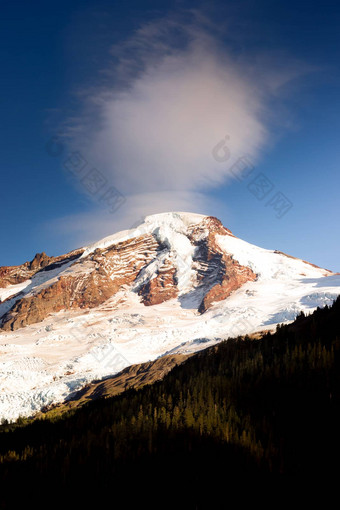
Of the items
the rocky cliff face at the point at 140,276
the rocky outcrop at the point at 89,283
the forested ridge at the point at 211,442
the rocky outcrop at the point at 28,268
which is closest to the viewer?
the forested ridge at the point at 211,442

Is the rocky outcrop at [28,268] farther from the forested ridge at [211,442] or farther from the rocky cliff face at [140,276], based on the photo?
the forested ridge at [211,442]

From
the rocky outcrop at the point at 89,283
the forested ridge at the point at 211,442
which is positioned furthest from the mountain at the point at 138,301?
the forested ridge at the point at 211,442

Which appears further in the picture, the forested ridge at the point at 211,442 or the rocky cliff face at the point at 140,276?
the rocky cliff face at the point at 140,276

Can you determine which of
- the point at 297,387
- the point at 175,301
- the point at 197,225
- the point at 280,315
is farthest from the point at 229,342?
the point at 197,225

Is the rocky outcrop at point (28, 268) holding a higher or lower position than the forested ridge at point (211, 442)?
higher

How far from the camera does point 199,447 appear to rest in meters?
3.06

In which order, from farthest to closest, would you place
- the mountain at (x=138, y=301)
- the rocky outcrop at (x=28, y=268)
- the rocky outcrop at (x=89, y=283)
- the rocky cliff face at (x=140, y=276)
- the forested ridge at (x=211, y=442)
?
the rocky outcrop at (x=28, y=268), the rocky cliff face at (x=140, y=276), the rocky outcrop at (x=89, y=283), the mountain at (x=138, y=301), the forested ridge at (x=211, y=442)

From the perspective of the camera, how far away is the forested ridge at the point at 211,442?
2625 millimetres

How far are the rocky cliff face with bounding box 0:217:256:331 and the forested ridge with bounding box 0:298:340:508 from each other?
342ft

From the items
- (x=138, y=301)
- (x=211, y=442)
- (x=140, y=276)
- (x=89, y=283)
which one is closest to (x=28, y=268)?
(x=89, y=283)

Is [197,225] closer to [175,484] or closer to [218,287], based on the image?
[218,287]

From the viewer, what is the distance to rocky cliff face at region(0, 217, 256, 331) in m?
119

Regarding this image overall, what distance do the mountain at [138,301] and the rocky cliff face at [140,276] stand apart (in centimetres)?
48

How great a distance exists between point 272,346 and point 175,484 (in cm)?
535
